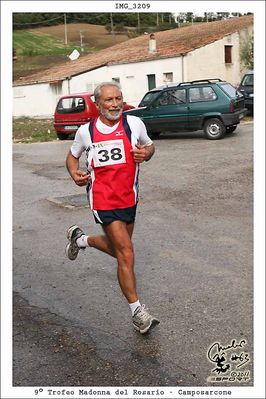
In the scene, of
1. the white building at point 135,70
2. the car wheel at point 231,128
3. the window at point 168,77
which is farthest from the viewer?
the window at point 168,77

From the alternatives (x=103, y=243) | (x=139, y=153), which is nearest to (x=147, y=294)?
(x=103, y=243)

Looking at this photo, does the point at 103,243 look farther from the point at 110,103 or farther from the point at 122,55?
the point at 122,55

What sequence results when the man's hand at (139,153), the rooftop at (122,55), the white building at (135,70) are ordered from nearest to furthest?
the man's hand at (139,153) → the rooftop at (122,55) → the white building at (135,70)

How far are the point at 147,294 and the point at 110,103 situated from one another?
5.35 ft

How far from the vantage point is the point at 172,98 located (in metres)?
13.6

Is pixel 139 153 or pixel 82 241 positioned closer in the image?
pixel 139 153

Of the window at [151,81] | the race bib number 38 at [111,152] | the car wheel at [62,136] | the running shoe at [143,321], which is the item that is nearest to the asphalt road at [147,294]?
the running shoe at [143,321]

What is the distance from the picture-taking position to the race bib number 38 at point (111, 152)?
3158 mm

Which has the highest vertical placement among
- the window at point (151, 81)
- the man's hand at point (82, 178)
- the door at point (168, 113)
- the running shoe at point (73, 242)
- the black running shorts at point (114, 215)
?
the window at point (151, 81)

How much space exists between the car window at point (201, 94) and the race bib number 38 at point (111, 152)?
10.3 meters

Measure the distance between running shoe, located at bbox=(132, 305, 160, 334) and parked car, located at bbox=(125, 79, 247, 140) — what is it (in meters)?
9.26

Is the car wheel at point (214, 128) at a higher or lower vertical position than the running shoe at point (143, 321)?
higher

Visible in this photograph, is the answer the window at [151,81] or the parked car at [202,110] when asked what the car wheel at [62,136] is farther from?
the window at [151,81]

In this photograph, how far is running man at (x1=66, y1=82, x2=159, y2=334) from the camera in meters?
3.17
